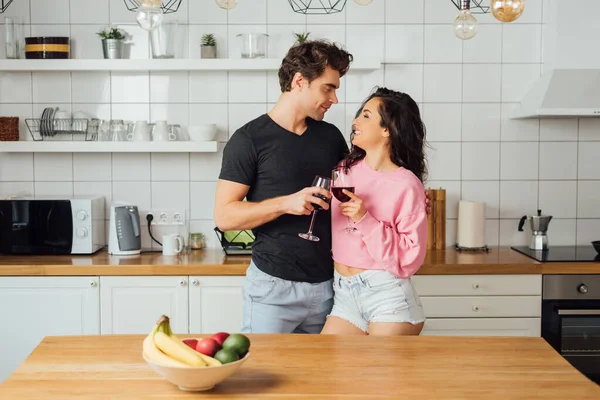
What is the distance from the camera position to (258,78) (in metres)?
4.20

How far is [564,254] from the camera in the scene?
3.95 m

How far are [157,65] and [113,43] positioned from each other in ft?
0.98

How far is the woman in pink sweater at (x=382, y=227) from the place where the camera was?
2.53m

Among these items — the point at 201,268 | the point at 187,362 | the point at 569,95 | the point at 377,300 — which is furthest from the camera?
the point at 569,95

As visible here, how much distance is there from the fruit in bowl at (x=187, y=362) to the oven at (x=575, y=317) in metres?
2.37

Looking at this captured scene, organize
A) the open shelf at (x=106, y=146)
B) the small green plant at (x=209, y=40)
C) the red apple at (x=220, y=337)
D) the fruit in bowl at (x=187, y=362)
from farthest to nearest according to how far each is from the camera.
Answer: the small green plant at (x=209, y=40) < the open shelf at (x=106, y=146) < the red apple at (x=220, y=337) < the fruit in bowl at (x=187, y=362)

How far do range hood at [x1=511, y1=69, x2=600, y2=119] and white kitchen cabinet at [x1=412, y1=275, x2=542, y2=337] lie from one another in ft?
2.88

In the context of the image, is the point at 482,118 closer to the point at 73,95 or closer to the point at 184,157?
the point at 184,157

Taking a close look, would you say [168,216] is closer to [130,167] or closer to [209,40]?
[130,167]

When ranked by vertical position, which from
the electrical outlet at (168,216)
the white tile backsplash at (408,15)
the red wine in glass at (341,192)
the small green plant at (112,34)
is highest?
the white tile backsplash at (408,15)

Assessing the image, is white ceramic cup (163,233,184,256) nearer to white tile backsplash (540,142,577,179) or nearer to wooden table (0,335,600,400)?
wooden table (0,335,600,400)

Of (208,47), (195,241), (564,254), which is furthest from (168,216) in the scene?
(564,254)

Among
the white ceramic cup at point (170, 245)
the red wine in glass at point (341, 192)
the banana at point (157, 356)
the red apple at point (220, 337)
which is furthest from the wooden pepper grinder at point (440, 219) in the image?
the banana at point (157, 356)

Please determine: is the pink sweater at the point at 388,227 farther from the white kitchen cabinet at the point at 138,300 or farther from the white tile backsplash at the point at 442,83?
the white tile backsplash at the point at 442,83
